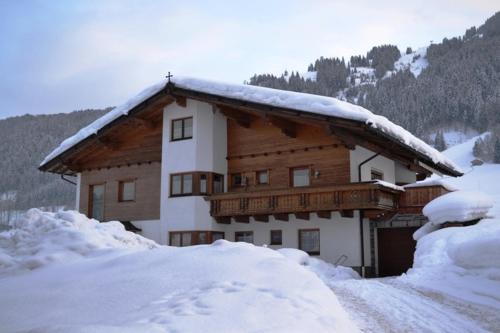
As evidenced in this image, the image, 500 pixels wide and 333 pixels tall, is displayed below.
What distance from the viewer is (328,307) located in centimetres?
827

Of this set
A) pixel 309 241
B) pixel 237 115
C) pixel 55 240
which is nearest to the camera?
pixel 55 240

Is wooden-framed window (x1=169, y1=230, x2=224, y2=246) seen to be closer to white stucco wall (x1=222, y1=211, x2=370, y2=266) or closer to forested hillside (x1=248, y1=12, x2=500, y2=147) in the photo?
white stucco wall (x1=222, y1=211, x2=370, y2=266)

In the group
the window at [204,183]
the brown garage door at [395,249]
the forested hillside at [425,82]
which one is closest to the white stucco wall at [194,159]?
the window at [204,183]

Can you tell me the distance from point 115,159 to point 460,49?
137051mm

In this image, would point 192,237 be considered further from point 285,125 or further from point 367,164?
point 367,164

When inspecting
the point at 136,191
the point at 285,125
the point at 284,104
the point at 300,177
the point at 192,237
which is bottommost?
the point at 192,237

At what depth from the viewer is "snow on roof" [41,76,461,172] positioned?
1947 cm

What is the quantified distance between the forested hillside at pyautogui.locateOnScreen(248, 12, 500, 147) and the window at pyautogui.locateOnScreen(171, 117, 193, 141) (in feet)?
263

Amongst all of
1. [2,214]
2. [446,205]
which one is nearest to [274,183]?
[446,205]

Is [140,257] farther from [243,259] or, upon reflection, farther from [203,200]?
[203,200]

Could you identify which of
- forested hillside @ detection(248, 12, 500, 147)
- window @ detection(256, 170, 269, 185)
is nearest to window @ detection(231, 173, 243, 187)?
window @ detection(256, 170, 269, 185)

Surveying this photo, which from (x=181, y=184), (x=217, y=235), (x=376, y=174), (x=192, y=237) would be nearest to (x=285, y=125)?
(x=376, y=174)

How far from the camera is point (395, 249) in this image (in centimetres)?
2217

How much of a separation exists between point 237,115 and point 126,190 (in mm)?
7404
